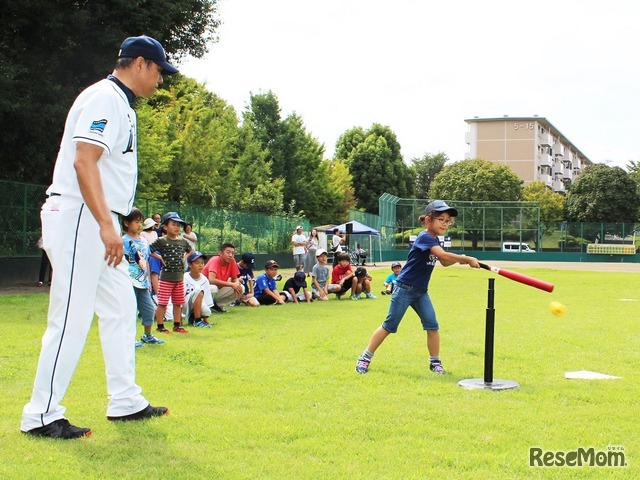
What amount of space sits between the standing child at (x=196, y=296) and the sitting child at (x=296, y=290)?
199 inches

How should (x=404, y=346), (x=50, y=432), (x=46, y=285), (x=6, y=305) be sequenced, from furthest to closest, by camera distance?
1. (x=46, y=285)
2. (x=6, y=305)
3. (x=404, y=346)
4. (x=50, y=432)

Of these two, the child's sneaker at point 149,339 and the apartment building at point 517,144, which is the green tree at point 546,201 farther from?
the child's sneaker at point 149,339

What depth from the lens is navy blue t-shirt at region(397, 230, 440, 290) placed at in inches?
285

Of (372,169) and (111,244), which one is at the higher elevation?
(372,169)

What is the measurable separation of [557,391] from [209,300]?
698 centimetres

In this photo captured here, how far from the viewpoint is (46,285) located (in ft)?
61.0

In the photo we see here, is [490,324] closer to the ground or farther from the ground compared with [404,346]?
farther from the ground

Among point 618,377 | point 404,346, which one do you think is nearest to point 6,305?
point 404,346

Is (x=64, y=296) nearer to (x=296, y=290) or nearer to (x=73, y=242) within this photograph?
(x=73, y=242)

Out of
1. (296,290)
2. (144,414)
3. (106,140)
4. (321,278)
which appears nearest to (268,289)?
(296,290)

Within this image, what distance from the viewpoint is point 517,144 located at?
10181cm

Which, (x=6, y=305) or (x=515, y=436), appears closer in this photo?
(x=515, y=436)

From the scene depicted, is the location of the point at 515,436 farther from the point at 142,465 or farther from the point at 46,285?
the point at 46,285

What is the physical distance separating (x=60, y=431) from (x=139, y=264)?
16.1 ft
